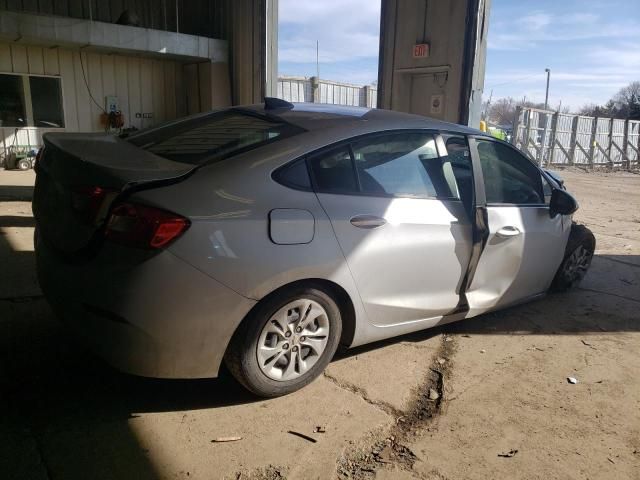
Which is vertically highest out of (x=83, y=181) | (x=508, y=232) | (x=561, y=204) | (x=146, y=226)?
→ (x=83, y=181)

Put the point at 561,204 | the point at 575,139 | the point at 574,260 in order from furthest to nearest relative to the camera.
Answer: the point at 575,139 < the point at 574,260 < the point at 561,204

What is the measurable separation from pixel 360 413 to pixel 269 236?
3.55 ft

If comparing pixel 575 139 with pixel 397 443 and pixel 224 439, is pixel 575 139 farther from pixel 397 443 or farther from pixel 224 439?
pixel 224 439

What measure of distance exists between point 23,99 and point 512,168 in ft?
39.7

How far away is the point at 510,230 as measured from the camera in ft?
11.8

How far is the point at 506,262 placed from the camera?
3.68 metres

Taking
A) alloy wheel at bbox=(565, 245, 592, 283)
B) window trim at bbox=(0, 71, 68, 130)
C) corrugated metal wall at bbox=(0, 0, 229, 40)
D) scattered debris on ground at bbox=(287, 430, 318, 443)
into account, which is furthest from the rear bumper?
window trim at bbox=(0, 71, 68, 130)

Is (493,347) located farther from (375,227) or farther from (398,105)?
(398,105)

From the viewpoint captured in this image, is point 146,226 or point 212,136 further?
point 212,136

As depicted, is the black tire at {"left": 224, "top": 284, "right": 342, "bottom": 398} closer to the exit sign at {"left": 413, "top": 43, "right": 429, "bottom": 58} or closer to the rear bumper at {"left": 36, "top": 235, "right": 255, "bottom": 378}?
the rear bumper at {"left": 36, "top": 235, "right": 255, "bottom": 378}

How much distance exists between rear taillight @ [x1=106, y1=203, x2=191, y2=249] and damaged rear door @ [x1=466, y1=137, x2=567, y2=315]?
6.81 feet

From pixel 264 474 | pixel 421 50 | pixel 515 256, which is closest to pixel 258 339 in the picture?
pixel 264 474

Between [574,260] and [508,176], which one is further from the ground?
[508,176]

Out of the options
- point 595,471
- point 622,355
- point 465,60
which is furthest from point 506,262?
point 465,60
